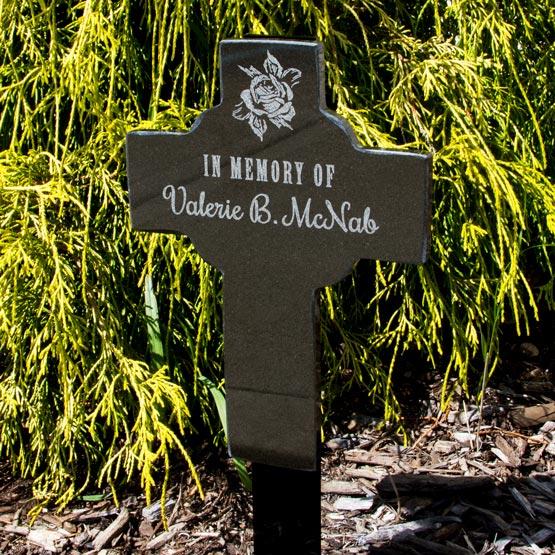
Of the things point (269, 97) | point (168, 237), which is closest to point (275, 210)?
point (269, 97)

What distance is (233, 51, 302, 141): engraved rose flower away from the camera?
208 cm

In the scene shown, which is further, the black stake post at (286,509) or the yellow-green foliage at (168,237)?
the yellow-green foliage at (168,237)

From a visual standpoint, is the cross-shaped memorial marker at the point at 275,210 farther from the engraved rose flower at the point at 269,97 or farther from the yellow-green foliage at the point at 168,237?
the yellow-green foliage at the point at 168,237

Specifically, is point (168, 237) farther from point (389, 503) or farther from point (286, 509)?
point (389, 503)

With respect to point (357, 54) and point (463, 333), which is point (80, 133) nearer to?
point (357, 54)

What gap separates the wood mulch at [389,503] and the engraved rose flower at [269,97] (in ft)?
4.94

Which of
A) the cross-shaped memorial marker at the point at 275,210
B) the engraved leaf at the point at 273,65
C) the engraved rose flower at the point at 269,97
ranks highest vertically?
the engraved leaf at the point at 273,65

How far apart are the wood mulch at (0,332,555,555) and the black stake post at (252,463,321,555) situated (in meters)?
0.57

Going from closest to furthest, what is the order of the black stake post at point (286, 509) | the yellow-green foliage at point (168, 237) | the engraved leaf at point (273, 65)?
the engraved leaf at point (273, 65)
the black stake post at point (286, 509)
the yellow-green foliage at point (168, 237)

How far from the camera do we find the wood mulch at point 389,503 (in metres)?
3.09

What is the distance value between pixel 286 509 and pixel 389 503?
2.83 feet

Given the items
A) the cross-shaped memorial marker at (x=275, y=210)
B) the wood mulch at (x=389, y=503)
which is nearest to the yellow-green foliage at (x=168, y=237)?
the wood mulch at (x=389, y=503)

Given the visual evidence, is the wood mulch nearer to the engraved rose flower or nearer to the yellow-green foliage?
the yellow-green foliage

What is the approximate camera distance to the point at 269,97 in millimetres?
2109
